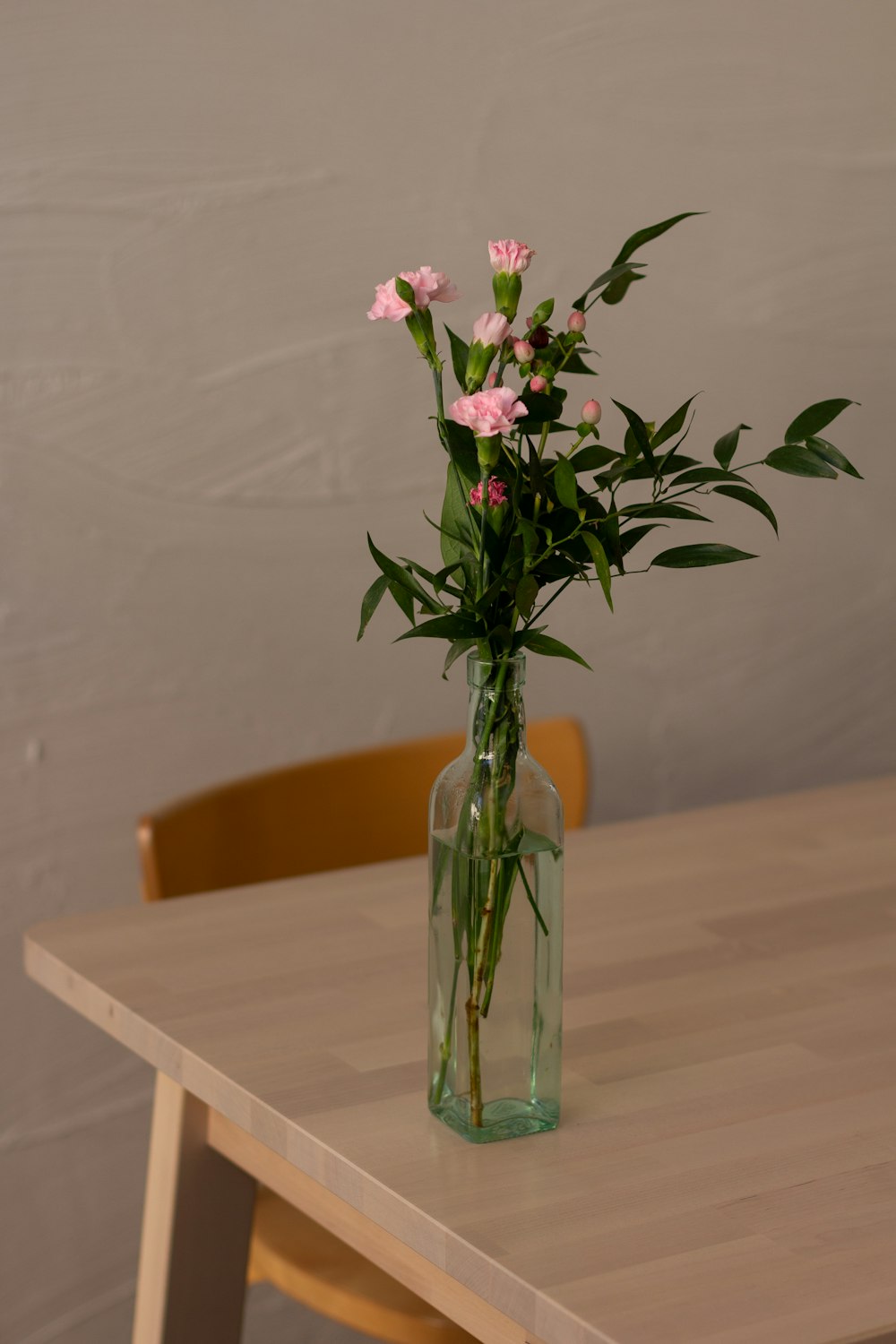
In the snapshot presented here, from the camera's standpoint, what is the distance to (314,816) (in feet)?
4.91

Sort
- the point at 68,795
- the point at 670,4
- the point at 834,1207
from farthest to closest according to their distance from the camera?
the point at 670,4
the point at 68,795
the point at 834,1207

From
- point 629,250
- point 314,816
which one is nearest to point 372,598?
point 629,250

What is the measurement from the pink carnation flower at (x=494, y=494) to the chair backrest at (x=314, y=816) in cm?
62

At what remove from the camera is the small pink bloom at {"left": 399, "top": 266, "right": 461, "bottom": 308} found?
77 centimetres

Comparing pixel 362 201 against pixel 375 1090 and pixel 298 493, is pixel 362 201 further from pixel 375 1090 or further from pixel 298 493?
pixel 375 1090

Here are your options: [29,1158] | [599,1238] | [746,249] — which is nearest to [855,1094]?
[599,1238]

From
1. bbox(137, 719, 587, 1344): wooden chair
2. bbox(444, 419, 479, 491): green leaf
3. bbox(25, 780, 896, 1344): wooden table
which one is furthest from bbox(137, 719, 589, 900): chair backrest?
bbox(444, 419, 479, 491): green leaf

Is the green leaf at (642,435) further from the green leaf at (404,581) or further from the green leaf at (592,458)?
the green leaf at (404,581)

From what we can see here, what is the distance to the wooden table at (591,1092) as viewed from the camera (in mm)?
723

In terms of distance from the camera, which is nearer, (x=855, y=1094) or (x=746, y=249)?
(x=855, y=1094)

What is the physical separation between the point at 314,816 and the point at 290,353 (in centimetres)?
52

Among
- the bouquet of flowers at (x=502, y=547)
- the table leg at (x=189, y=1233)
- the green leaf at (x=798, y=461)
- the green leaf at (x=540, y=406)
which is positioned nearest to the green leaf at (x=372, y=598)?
the bouquet of flowers at (x=502, y=547)

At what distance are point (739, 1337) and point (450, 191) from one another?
137 cm

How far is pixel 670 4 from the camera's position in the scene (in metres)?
1.88
